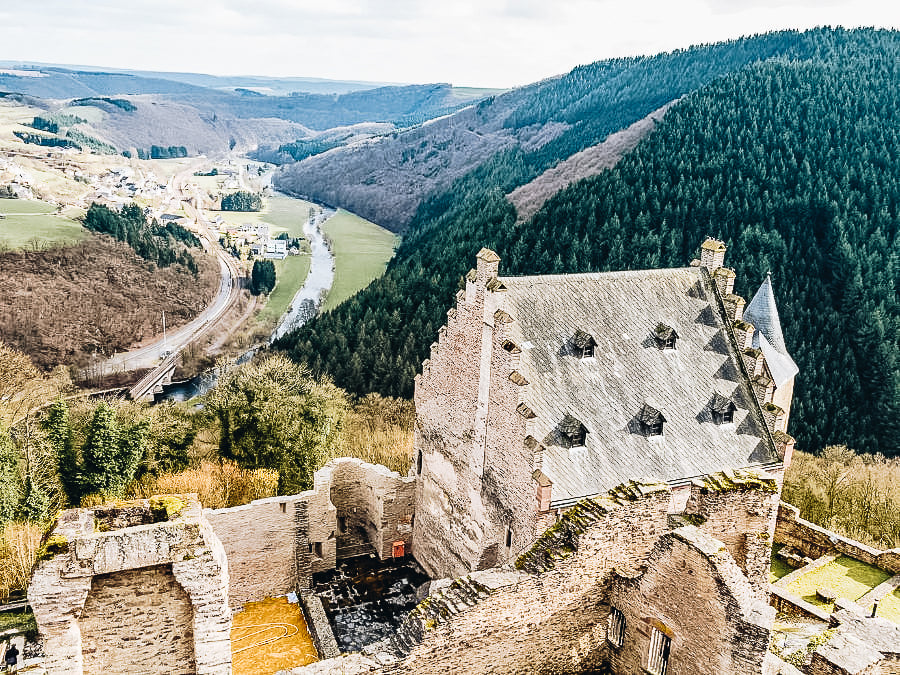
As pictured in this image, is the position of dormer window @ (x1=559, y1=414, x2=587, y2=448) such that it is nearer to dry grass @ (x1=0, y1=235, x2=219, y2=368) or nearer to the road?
dry grass @ (x1=0, y1=235, x2=219, y2=368)

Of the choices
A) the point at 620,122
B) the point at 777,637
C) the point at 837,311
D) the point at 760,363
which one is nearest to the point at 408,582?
the point at 777,637

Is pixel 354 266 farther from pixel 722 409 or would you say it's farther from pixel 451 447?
pixel 722 409

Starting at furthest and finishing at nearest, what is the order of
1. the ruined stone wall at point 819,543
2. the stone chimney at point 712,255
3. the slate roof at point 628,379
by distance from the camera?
the stone chimney at point 712,255
the ruined stone wall at point 819,543
the slate roof at point 628,379

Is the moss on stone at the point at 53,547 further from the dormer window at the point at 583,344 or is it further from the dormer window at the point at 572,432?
the dormer window at the point at 583,344

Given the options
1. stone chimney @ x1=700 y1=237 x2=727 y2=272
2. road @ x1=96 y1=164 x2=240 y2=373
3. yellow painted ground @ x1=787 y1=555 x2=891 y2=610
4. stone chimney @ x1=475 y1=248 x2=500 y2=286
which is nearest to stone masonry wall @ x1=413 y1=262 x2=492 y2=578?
stone chimney @ x1=475 y1=248 x2=500 y2=286

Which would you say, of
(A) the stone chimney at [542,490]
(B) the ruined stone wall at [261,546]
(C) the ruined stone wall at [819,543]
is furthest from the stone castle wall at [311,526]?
(C) the ruined stone wall at [819,543]

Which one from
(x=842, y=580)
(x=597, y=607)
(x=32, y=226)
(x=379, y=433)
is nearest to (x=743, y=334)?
(x=842, y=580)
